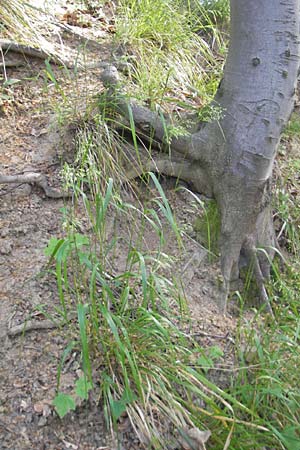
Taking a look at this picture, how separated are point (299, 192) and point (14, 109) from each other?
1915 millimetres

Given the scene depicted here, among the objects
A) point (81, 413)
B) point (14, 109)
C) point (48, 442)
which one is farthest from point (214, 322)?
point (14, 109)

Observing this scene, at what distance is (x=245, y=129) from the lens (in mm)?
2691

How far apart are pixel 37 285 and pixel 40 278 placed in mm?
42

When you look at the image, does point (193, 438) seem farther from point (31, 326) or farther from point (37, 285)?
point (37, 285)

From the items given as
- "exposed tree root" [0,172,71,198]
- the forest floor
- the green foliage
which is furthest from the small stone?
the green foliage

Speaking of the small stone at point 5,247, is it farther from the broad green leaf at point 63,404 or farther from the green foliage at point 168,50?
the green foliage at point 168,50

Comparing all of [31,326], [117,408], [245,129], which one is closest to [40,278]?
[31,326]

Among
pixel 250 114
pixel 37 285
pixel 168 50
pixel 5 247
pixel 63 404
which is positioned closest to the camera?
pixel 63 404

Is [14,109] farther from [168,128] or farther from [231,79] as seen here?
[231,79]

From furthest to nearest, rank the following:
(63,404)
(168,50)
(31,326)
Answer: (168,50) → (31,326) → (63,404)

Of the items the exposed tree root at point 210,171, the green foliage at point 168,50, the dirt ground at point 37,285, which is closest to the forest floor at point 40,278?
the dirt ground at point 37,285

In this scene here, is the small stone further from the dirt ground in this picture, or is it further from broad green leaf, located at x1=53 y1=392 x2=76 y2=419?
broad green leaf, located at x1=53 y1=392 x2=76 y2=419

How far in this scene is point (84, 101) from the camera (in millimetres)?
3002

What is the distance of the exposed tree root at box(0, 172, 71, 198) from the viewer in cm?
266
